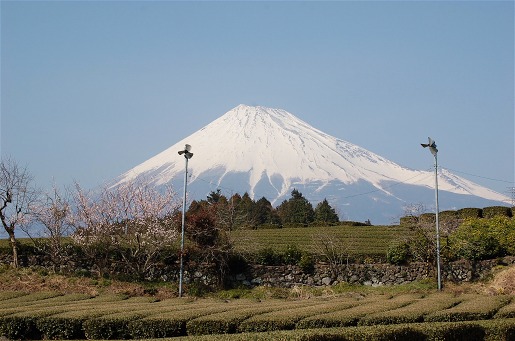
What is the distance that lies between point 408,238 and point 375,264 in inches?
81.3

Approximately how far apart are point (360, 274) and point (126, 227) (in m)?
→ 11.6

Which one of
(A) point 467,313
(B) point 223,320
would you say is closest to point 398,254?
(A) point 467,313

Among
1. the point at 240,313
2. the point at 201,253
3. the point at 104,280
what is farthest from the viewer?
the point at 201,253

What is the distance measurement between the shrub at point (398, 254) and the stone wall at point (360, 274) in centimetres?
31

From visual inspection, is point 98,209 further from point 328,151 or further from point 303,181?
point 328,151

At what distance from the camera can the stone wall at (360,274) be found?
3192cm

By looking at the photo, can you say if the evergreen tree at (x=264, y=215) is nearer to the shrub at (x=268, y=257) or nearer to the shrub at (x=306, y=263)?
the shrub at (x=268, y=257)

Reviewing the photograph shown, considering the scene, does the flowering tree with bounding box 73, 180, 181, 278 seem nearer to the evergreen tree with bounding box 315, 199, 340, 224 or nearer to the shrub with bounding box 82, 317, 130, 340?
the shrub with bounding box 82, 317, 130, 340

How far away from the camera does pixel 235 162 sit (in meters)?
188

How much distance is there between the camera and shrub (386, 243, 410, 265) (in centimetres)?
3269

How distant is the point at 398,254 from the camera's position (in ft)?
107

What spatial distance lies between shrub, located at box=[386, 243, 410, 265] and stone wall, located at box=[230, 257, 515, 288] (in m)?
0.31

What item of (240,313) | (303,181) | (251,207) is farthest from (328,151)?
(240,313)

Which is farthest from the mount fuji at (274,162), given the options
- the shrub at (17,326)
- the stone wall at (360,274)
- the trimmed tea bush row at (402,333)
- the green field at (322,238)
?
the trimmed tea bush row at (402,333)
